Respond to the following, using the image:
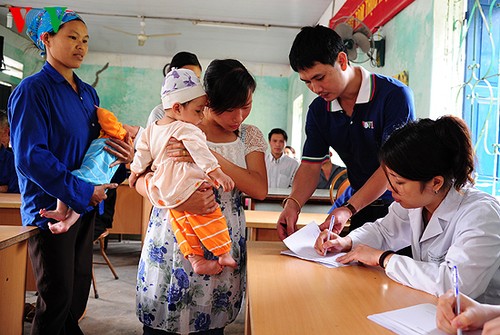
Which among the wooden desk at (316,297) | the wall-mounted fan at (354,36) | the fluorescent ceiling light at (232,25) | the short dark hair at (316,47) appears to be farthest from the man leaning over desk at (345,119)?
the fluorescent ceiling light at (232,25)

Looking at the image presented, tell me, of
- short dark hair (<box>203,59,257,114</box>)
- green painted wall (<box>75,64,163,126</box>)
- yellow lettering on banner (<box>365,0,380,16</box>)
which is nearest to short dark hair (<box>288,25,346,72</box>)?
short dark hair (<box>203,59,257,114</box>)

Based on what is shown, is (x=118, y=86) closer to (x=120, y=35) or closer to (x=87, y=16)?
(x=120, y=35)

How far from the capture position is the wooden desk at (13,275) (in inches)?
69.6

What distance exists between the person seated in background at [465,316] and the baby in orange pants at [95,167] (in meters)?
1.44

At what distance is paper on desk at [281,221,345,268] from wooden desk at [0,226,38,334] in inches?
39.4

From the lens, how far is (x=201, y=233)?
4.70 ft

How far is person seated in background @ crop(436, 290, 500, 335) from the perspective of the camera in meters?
0.89

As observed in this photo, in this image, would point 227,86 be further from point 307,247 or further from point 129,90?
point 129,90

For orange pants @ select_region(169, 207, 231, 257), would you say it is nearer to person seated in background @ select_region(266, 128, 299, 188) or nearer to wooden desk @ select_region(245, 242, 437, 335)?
wooden desk @ select_region(245, 242, 437, 335)

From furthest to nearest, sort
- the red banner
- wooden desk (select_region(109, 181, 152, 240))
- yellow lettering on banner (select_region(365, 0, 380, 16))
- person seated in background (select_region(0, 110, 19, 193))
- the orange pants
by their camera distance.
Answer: wooden desk (select_region(109, 181, 152, 240))
yellow lettering on banner (select_region(365, 0, 380, 16))
the red banner
person seated in background (select_region(0, 110, 19, 193))
the orange pants

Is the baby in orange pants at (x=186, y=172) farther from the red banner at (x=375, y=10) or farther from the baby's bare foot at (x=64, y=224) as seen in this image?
the red banner at (x=375, y=10)

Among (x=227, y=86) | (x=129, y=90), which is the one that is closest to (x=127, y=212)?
(x=227, y=86)

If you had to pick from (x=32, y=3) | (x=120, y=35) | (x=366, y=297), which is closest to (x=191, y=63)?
(x=366, y=297)

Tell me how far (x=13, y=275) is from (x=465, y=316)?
1.69 meters
